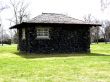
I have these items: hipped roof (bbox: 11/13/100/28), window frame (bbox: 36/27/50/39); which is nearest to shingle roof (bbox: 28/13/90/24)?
hipped roof (bbox: 11/13/100/28)

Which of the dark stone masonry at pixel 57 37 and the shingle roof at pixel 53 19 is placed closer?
the dark stone masonry at pixel 57 37

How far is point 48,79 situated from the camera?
1131 centimetres

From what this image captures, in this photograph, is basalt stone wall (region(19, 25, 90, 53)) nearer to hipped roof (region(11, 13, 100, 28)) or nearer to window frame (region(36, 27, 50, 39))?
window frame (region(36, 27, 50, 39))

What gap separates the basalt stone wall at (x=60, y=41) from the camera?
27.4 meters

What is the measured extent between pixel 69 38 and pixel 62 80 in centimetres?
1733

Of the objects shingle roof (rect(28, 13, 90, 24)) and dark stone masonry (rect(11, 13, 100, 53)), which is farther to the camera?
shingle roof (rect(28, 13, 90, 24))

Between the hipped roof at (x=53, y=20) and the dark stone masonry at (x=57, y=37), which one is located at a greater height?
the hipped roof at (x=53, y=20)

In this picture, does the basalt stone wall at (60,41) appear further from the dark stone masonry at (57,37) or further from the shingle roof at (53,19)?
the shingle roof at (53,19)

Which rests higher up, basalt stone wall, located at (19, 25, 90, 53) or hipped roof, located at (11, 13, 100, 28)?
hipped roof, located at (11, 13, 100, 28)

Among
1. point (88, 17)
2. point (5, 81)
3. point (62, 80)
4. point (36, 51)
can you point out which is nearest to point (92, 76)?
point (62, 80)

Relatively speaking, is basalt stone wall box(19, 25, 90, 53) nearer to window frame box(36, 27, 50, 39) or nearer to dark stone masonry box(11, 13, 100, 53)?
dark stone masonry box(11, 13, 100, 53)

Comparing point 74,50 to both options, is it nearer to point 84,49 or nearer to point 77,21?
point 84,49

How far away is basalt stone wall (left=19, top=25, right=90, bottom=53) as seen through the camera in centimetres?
2736

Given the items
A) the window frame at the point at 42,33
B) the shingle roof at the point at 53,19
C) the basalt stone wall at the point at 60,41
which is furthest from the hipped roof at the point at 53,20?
the window frame at the point at 42,33
